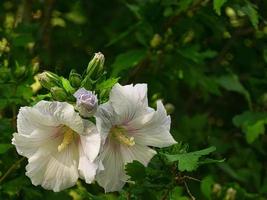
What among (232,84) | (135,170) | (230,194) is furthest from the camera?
(232,84)

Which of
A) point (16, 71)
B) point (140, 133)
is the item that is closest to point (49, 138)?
point (140, 133)

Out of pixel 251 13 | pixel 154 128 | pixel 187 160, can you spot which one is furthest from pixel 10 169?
pixel 251 13

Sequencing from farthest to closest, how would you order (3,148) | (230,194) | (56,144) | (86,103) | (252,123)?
1. (252,123)
2. (230,194)
3. (3,148)
4. (56,144)
5. (86,103)

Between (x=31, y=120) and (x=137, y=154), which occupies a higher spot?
(x=31, y=120)

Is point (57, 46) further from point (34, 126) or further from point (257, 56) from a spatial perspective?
point (34, 126)

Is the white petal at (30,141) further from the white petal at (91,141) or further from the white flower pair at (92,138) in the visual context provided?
the white petal at (91,141)

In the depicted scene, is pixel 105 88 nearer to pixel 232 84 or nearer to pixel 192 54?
pixel 192 54
